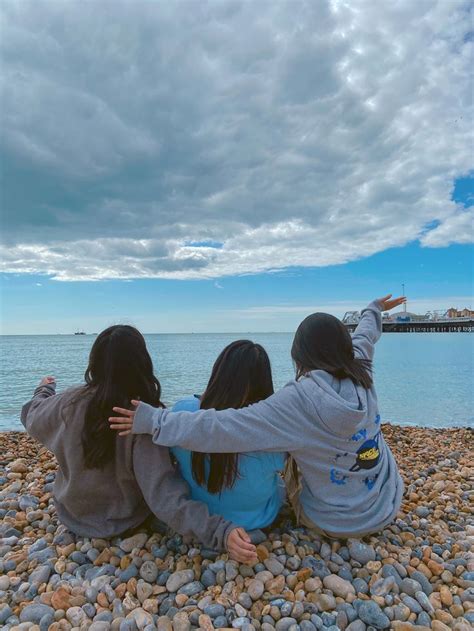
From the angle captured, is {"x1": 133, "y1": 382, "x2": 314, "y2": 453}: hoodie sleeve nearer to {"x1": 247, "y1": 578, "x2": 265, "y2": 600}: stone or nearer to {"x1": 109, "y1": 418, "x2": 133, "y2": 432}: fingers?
{"x1": 109, "y1": 418, "x2": 133, "y2": 432}: fingers

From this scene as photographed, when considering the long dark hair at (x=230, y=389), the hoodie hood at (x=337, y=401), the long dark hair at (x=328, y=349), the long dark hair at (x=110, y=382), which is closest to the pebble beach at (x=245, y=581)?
the long dark hair at (x=230, y=389)

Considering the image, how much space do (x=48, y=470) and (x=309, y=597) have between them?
3.46m

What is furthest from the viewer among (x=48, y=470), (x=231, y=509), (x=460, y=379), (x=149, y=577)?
Result: (x=460, y=379)

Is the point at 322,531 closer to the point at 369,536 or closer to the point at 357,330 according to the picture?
the point at 369,536

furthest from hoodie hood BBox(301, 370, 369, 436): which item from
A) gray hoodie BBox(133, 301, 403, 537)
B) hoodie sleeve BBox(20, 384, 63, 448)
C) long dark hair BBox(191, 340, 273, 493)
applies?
hoodie sleeve BBox(20, 384, 63, 448)

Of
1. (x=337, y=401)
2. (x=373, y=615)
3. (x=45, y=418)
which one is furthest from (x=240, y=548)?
(x=45, y=418)

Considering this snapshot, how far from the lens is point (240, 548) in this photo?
2.49m

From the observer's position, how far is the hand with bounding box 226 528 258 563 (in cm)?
248

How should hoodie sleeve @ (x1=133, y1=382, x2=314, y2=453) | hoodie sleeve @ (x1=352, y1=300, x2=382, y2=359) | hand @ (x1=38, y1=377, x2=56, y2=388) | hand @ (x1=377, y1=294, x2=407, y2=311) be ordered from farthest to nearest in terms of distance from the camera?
hand @ (x1=377, y1=294, x2=407, y2=311) → hoodie sleeve @ (x1=352, y1=300, x2=382, y2=359) → hand @ (x1=38, y1=377, x2=56, y2=388) → hoodie sleeve @ (x1=133, y1=382, x2=314, y2=453)

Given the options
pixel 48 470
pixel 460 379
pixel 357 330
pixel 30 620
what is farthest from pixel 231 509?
pixel 460 379

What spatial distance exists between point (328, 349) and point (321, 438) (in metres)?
0.52

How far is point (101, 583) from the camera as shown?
2.53 meters

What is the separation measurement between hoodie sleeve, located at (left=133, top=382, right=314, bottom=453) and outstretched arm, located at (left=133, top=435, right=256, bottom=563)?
248 mm

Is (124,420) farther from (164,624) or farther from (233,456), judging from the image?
(164,624)
